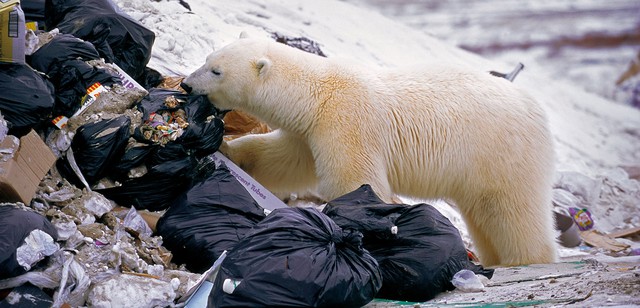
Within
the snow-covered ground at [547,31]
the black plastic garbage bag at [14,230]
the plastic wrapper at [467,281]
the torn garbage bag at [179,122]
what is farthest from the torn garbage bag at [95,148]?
the snow-covered ground at [547,31]

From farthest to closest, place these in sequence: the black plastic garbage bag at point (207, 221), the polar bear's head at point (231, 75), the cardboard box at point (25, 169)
A: the polar bear's head at point (231, 75) → the black plastic garbage bag at point (207, 221) → the cardboard box at point (25, 169)

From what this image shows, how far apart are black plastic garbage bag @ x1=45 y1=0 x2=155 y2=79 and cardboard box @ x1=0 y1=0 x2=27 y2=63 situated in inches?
35.2

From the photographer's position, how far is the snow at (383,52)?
21.2 ft

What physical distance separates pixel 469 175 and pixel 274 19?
339cm

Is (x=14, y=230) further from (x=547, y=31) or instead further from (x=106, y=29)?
(x=547, y=31)

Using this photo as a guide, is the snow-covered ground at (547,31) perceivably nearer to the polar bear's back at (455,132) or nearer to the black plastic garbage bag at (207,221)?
the polar bear's back at (455,132)

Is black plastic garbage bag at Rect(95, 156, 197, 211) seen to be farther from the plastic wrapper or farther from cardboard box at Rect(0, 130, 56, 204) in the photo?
the plastic wrapper

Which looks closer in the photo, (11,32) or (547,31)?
(11,32)

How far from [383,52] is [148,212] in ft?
15.6

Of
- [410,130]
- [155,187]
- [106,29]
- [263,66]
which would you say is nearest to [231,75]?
[263,66]

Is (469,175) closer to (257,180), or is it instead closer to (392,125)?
(392,125)

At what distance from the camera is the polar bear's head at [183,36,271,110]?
16.6ft

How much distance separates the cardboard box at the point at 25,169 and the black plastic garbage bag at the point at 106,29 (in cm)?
106

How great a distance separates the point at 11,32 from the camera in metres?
4.12
